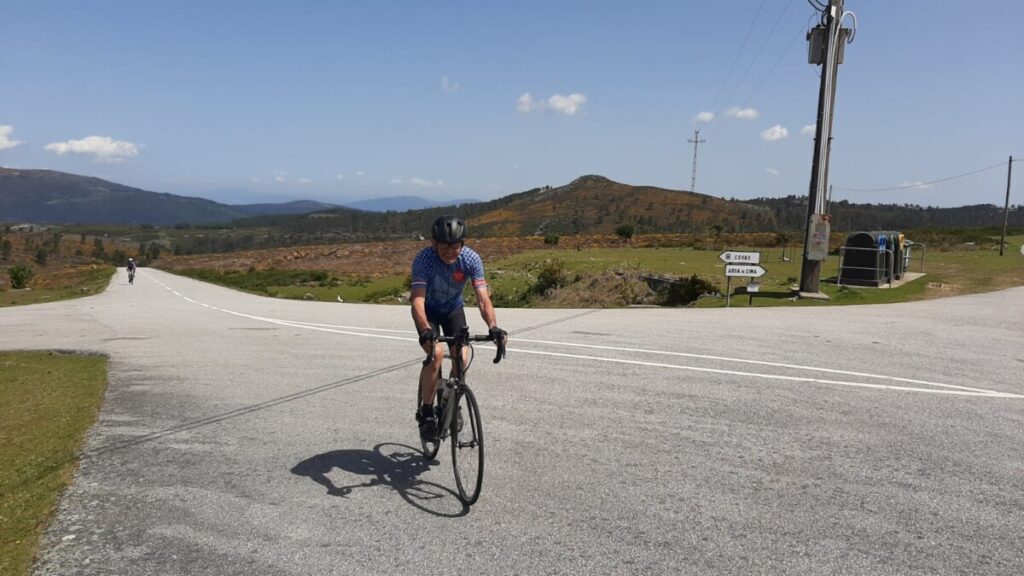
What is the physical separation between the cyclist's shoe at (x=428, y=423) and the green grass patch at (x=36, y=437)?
266 centimetres

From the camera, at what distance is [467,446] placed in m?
4.71

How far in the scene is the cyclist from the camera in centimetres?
493

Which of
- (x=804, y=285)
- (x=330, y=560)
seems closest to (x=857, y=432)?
(x=330, y=560)

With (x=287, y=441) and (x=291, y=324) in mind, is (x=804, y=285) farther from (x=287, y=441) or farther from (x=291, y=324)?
(x=287, y=441)

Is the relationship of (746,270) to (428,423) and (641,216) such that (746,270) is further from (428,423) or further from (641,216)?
(641,216)

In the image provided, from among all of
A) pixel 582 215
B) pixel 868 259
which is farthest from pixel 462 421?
pixel 582 215

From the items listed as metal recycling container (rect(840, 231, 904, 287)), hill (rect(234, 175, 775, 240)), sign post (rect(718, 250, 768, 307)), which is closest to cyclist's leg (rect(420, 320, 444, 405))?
sign post (rect(718, 250, 768, 307))

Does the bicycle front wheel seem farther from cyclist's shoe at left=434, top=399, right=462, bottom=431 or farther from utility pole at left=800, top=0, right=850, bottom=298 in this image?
utility pole at left=800, top=0, right=850, bottom=298

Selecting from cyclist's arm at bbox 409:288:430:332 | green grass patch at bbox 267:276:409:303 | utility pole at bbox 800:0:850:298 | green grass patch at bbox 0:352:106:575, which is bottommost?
green grass patch at bbox 267:276:409:303

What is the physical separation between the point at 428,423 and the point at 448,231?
159cm

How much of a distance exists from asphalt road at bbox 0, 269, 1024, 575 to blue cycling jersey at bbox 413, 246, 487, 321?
140 cm

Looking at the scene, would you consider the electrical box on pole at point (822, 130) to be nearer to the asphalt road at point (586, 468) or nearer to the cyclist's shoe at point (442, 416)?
the asphalt road at point (586, 468)

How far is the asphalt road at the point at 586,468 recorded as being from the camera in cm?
385

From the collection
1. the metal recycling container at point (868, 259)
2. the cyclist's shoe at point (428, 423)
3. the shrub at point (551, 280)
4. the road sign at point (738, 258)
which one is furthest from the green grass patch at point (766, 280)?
the cyclist's shoe at point (428, 423)
